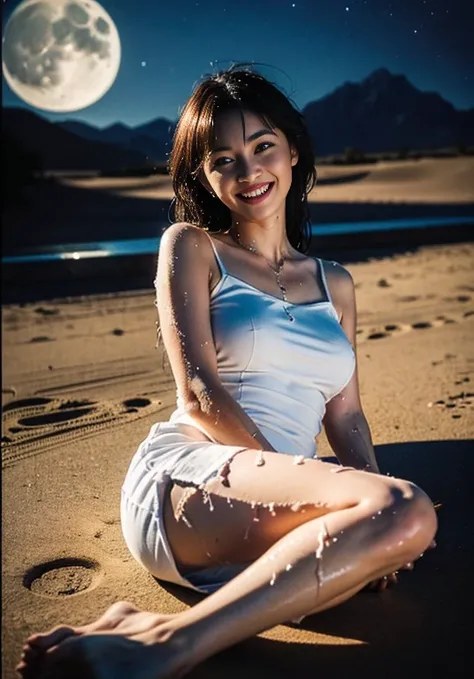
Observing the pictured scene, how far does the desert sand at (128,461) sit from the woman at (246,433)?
0.40 feet

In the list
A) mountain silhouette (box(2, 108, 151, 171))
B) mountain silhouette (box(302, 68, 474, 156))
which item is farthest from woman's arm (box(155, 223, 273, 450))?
mountain silhouette (box(302, 68, 474, 156))

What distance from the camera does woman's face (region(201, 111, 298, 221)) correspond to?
82.0 inches

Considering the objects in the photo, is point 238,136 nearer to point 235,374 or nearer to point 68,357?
point 235,374

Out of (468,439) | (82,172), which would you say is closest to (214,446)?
(468,439)

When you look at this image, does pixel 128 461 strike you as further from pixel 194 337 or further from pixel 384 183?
pixel 384 183

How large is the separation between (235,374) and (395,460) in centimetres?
103

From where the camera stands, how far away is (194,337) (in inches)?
76.1

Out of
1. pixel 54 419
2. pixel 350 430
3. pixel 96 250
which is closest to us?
pixel 350 430

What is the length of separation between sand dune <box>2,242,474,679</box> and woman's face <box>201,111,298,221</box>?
3.45ft

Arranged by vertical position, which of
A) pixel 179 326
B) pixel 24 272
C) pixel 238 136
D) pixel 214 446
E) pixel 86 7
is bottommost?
pixel 24 272

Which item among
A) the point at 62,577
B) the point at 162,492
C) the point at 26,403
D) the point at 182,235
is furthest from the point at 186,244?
the point at 26,403

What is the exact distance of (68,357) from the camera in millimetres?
4262

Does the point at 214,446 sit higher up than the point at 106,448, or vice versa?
the point at 214,446

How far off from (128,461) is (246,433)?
1015mm
